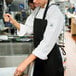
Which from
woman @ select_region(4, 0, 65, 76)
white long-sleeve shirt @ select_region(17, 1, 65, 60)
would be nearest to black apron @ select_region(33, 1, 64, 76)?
woman @ select_region(4, 0, 65, 76)

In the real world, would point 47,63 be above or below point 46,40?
below

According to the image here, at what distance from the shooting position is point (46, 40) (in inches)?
48.1

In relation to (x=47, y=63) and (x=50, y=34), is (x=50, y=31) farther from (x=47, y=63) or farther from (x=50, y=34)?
(x=47, y=63)

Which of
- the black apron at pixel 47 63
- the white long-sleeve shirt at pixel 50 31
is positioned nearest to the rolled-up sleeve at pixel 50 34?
the white long-sleeve shirt at pixel 50 31

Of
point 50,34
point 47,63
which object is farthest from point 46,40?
point 47,63

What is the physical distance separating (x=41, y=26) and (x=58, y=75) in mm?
389

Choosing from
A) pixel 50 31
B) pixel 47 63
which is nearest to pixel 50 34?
pixel 50 31

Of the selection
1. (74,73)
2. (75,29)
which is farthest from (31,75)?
(75,29)

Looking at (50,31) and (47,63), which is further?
(47,63)

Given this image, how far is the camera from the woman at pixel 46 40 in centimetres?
122

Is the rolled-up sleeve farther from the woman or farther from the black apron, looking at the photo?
the black apron

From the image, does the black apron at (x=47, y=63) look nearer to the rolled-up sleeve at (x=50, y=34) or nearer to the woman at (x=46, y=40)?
the woman at (x=46, y=40)

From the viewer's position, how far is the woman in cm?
122

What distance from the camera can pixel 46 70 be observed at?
143 cm
